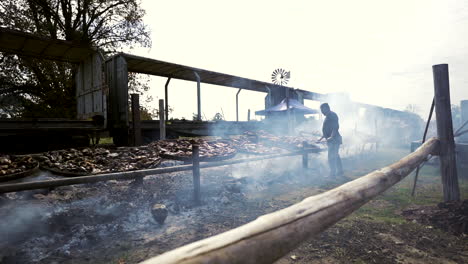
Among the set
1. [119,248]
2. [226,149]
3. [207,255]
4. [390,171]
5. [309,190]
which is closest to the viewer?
[207,255]

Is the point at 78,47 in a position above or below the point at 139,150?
above

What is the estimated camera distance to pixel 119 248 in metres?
2.98

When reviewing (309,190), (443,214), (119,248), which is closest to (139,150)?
(119,248)

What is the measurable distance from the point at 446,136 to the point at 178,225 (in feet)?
15.2

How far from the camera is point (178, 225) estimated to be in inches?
145

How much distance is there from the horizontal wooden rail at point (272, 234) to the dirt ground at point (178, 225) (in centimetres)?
156

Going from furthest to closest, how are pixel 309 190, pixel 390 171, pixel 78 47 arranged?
pixel 78 47
pixel 309 190
pixel 390 171

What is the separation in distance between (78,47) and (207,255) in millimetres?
9372

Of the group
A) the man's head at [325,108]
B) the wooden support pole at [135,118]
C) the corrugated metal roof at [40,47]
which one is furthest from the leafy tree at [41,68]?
the man's head at [325,108]

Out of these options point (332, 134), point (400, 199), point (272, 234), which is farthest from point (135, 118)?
point (400, 199)

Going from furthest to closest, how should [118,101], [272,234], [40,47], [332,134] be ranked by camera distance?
[118,101]
[40,47]
[332,134]
[272,234]

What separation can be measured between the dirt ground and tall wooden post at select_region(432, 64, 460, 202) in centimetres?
55

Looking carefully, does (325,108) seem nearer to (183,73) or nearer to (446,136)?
(446,136)

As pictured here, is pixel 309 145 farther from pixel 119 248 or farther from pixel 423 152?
pixel 119 248
